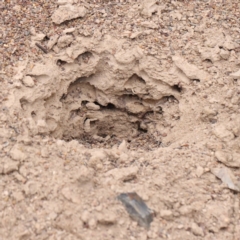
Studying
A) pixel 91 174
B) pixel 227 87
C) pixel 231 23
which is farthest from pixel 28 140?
pixel 231 23

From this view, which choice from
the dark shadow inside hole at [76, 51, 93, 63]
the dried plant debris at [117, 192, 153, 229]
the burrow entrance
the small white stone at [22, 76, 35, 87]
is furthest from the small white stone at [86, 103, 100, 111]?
the dried plant debris at [117, 192, 153, 229]

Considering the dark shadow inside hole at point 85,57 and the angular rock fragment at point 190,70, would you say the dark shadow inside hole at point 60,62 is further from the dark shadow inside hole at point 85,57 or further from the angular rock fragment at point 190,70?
the angular rock fragment at point 190,70

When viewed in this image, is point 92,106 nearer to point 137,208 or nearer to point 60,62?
point 60,62

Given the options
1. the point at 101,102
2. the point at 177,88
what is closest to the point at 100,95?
the point at 101,102

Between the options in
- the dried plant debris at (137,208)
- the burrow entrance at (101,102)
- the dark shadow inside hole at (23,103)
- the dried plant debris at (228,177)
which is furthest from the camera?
the burrow entrance at (101,102)

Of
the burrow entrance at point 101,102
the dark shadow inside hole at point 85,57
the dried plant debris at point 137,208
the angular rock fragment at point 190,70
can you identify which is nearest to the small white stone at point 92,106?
the burrow entrance at point 101,102

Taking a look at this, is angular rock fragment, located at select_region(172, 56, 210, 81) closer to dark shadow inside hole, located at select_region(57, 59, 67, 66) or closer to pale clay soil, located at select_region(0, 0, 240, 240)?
pale clay soil, located at select_region(0, 0, 240, 240)

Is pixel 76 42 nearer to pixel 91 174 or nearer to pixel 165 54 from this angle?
pixel 165 54
